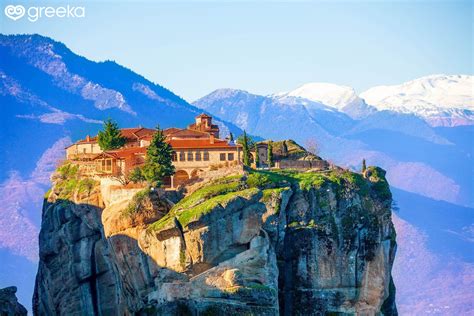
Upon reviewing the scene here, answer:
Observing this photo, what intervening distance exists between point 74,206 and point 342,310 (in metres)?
32.8

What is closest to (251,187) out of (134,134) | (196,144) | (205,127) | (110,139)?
(196,144)

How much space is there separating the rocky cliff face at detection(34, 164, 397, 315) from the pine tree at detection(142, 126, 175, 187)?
1832mm

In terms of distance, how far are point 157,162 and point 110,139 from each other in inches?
719

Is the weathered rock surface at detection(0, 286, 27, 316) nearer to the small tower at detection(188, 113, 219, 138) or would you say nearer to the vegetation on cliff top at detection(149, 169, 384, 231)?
the vegetation on cliff top at detection(149, 169, 384, 231)

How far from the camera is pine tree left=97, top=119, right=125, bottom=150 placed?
144 m

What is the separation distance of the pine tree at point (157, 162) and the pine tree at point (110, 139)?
631 inches

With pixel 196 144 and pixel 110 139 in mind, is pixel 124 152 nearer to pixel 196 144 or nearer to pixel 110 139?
pixel 196 144

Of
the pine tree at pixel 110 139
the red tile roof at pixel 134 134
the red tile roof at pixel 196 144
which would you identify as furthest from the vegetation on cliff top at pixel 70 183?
the red tile roof at pixel 196 144

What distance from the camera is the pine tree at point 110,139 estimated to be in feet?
472

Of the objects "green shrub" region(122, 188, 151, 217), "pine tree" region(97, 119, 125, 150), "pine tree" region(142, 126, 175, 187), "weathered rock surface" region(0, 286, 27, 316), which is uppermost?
"pine tree" region(97, 119, 125, 150)

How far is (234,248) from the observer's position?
119125 millimetres

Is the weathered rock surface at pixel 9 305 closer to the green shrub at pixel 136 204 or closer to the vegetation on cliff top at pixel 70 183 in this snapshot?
the green shrub at pixel 136 204

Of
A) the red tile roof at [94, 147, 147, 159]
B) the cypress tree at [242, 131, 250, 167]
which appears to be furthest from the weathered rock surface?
the cypress tree at [242, 131, 250, 167]

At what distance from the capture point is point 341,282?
123 meters
